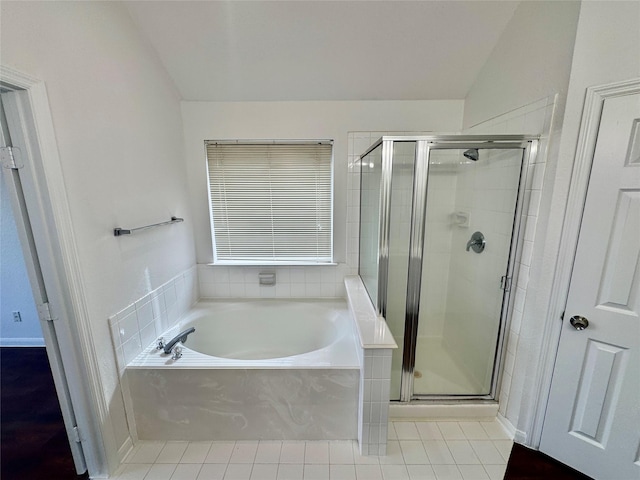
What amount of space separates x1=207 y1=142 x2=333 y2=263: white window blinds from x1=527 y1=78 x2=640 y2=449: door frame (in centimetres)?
165

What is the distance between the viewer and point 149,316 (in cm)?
187

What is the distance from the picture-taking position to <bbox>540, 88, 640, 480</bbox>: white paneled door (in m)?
1.19

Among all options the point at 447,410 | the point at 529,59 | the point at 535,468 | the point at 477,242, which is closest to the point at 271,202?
the point at 477,242

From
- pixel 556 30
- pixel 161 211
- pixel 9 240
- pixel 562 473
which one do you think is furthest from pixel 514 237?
pixel 9 240

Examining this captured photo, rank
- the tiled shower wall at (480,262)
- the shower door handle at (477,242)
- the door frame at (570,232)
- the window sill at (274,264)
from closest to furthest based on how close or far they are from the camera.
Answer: the door frame at (570,232) → the tiled shower wall at (480,262) → the shower door handle at (477,242) → the window sill at (274,264)

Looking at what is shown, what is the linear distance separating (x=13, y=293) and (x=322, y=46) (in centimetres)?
351

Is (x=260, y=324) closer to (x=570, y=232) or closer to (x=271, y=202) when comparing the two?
(x=271, y=202)

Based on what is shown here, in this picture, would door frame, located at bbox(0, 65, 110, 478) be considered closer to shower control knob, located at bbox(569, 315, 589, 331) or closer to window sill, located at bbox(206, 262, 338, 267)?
window sill, located at bbox(206, 262, 338, 267)

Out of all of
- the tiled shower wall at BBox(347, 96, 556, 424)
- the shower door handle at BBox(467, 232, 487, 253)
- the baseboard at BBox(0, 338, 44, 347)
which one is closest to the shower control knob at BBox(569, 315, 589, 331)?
the tiled shower wall at BBox(347, 96, 556, 424)

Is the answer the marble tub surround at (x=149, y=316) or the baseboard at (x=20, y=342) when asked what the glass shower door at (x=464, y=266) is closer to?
the marble tub surround at (x=149, y=316)

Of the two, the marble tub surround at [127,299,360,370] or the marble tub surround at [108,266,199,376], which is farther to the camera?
the marble tub surround at [127,299,360,370]

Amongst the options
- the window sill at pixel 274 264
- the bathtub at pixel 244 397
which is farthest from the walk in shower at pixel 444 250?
the bathtub at pixel 244 397

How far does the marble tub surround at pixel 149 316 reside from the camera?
158cm

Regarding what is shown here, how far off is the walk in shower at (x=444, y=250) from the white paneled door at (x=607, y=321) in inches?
13.7
